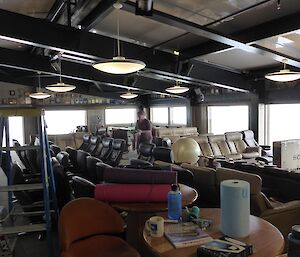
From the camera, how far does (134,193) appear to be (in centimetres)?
226

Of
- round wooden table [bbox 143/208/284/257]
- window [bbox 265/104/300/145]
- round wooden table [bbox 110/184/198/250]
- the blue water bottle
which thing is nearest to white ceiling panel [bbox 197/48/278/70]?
window [bbox 265/104/300/145]

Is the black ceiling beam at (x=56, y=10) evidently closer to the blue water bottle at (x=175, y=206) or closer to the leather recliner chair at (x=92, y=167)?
the leather recliner chair at (x=92, y=167)

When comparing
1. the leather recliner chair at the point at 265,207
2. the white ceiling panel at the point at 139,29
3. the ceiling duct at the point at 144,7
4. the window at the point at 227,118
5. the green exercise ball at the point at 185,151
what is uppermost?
the white ceiling panel at the point at 139,29

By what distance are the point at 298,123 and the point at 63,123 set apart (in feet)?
29.5

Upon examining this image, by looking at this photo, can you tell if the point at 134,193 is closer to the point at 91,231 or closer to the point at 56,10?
the point at 91,231

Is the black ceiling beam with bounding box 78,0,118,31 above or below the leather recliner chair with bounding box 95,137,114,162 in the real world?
above

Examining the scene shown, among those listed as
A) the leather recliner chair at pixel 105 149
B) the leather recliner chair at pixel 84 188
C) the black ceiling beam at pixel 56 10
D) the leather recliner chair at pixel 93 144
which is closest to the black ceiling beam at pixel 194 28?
the black ceiling beam at pixel 56 10

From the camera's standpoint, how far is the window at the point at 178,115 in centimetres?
1177

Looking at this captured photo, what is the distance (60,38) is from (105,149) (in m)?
3.46

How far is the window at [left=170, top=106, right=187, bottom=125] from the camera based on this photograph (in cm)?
1177

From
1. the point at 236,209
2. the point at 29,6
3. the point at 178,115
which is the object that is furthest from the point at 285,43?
the point at 178,115

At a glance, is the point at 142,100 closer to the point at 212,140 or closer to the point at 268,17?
the point at 212,140

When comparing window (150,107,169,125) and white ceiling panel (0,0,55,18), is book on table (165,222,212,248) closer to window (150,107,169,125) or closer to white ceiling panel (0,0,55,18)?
white ceiling panel (0,0,55,18)

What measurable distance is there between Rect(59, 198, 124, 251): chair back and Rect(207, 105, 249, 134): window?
24.9ft
